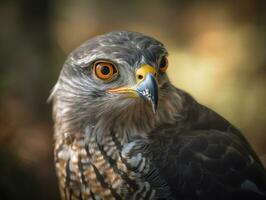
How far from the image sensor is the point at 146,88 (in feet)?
12.9

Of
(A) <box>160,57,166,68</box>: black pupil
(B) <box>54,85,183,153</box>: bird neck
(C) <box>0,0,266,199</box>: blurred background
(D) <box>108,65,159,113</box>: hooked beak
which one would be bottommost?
(C) <box>0,0,266,199</box>: blurred background

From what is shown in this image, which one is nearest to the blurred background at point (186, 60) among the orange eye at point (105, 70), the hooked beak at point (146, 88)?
the orange eye at point (105, 70)

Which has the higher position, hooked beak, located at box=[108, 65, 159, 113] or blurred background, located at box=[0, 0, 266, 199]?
hooked beak, located at box=[108, 65, 159, 113]

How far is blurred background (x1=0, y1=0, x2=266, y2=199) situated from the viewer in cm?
770

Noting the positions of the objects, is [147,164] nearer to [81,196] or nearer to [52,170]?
[81,196]

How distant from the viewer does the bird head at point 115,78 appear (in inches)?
162

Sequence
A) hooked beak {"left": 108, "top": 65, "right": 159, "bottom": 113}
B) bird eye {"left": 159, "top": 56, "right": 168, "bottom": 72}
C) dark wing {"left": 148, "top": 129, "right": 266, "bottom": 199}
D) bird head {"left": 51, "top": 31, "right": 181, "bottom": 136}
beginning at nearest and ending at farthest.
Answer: hooked beak {"left": 108, "top": 65, "right": 159, "bottom": 113} → dark wing {"left": 148, "top": 129, "right": 266, "bottom": 199} → bird head {"left": 51, "top": 31, "right": 181, "bottom": 136} → bird eye {"left": 159, "top": 56, "right": 168, "bottom": 72}

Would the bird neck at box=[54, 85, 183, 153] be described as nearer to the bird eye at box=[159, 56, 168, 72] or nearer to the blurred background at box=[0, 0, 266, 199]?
the bird eye at box=[159, 56, 168, 72]

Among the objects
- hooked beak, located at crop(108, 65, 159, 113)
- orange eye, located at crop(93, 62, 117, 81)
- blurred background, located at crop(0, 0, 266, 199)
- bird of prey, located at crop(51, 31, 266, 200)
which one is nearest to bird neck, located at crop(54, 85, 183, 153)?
bird of prey, located at crop(51, 31, 266, 200)

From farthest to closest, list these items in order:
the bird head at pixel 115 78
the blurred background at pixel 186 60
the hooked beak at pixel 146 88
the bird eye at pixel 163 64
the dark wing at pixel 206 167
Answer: the blurred background at pixel 186 60 → the bird eye at pixel 163 64 → the bird head at pixel 115 78 → the dark wing at pixel 206 167 → the hooked beak at pixel 146 88

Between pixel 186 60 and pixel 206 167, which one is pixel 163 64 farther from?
pixel 186 60

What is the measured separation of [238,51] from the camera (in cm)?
888

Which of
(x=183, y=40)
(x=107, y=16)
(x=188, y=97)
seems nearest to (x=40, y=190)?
(x=188, y=97)

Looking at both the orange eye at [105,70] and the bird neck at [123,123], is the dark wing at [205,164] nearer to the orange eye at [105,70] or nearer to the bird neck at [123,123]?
the bird neck at [123,123]
